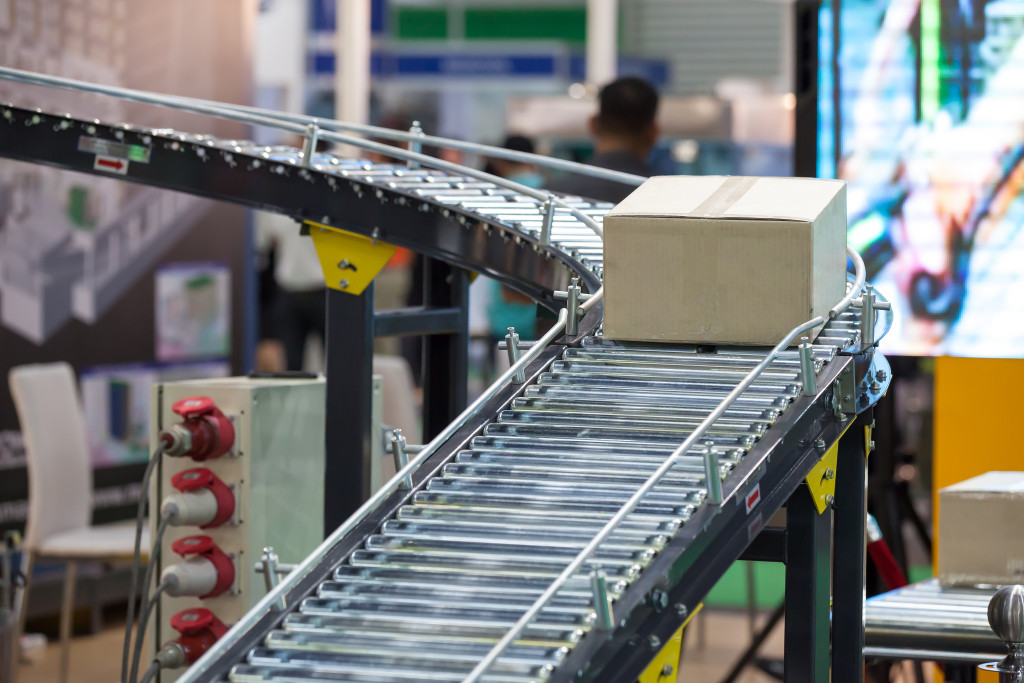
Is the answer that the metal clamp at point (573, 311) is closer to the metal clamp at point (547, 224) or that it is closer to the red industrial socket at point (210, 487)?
the metal clamp at point (547, 224)

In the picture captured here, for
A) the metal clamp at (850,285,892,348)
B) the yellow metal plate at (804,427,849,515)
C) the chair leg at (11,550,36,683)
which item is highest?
the metal clamp at (850,285,892,348)

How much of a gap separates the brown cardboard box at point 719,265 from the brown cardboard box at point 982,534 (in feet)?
2.58

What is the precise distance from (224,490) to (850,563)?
155 centimetres

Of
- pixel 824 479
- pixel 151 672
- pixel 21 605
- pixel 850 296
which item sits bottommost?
pixel 21 605

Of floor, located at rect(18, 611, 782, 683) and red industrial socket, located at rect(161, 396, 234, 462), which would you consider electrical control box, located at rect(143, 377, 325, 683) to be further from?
floor, located at rect(18, 611, 782, 683)

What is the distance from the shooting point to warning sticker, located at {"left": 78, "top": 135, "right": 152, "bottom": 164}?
10.6ft

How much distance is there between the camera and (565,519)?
195 centimetres

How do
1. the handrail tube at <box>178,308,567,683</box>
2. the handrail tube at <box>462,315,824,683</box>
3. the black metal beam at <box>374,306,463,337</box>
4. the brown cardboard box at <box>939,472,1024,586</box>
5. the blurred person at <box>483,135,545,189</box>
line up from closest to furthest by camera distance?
the handrail tube at <box>462,315,824,683</box> < the handrail tube at <box>178,308,567,683</box> < the brown cardboard box at <box>939,472,1024,586</box> < the black metal beam at <box>374,306,463,337</box> < the blurred person at <box>483,135,545,189</box>

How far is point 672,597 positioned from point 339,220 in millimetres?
1572

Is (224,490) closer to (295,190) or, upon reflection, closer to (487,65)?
(295,190)

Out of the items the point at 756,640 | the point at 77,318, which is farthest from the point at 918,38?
the point at 77,318

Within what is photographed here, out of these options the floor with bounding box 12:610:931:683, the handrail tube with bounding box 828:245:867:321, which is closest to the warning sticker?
the handrail tube with bounding box 828:245:867:321

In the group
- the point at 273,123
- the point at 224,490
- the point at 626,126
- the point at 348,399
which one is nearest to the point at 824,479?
the point at 348,399

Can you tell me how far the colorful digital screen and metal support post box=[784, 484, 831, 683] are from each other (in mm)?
1905
